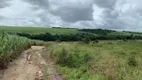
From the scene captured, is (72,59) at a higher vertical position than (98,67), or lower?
lower

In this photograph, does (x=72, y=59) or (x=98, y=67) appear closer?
(x=98, y=67)

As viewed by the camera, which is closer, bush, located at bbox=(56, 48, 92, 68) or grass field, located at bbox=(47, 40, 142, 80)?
grass field, located at bbox=(47, 40, 142, 80)

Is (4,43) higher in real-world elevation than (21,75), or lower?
higher

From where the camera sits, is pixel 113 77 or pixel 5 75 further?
pixel 5 75

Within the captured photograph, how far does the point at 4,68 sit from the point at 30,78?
13.7 ft

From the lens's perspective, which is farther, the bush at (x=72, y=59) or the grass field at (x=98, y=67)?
the bush at (x=72, y=59)

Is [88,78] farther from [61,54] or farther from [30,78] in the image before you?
[61,54]

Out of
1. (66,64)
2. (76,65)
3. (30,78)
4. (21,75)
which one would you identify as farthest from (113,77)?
(66,64)

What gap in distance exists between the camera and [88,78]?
1264cm

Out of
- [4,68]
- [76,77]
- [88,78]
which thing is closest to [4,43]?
[4,68]

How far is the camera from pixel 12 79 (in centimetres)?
1434

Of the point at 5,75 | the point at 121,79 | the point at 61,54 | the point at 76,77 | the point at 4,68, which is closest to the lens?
the point at 121,79

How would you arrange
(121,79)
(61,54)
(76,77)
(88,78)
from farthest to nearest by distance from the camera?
(61,54) → (76,77) → (88,78) → (121,79)

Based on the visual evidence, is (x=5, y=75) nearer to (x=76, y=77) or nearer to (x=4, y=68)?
(x=4, y=68)
